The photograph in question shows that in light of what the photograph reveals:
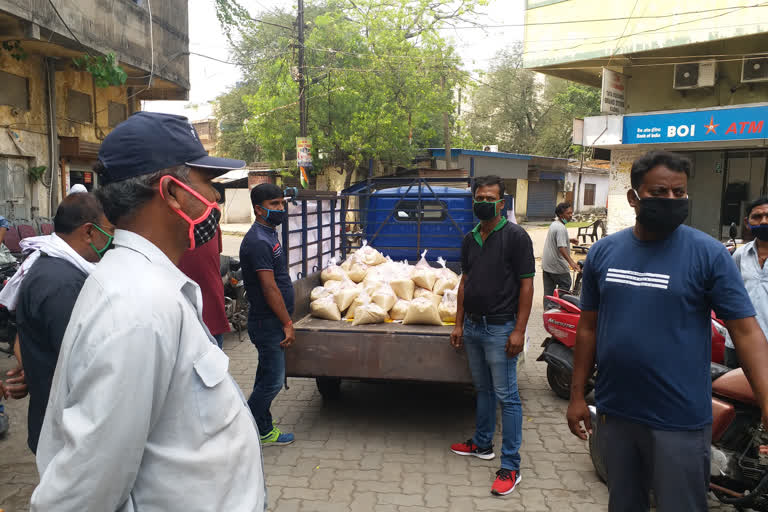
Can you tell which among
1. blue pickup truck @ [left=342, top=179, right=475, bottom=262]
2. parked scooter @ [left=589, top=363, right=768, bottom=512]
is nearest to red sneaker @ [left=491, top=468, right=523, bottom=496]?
parked scooter @ [left=589, top=363, right=768, bottom=512]

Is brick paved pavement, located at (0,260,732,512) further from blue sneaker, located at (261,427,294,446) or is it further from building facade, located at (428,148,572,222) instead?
building facade, located at (428,148,572,222)

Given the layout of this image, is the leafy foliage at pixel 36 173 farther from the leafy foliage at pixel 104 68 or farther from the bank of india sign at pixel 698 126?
the bank of india sign at pixel 698 126

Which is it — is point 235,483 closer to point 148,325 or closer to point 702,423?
point 148,325

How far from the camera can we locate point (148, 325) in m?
1.16

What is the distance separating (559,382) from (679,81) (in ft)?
35.4

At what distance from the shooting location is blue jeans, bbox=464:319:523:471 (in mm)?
3846

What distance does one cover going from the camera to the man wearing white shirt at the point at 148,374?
Answer: 3.70 feet

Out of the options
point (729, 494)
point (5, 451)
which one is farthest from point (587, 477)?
point (5, 451)

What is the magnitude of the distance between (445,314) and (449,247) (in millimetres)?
1576

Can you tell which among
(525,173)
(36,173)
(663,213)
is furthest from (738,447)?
(525,173)

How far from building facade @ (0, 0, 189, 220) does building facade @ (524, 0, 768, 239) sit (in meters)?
8.94

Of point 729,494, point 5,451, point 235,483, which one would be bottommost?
point 5,451

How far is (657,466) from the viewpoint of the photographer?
2.36 m

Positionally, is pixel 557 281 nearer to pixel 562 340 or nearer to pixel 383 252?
pixel 383 252
